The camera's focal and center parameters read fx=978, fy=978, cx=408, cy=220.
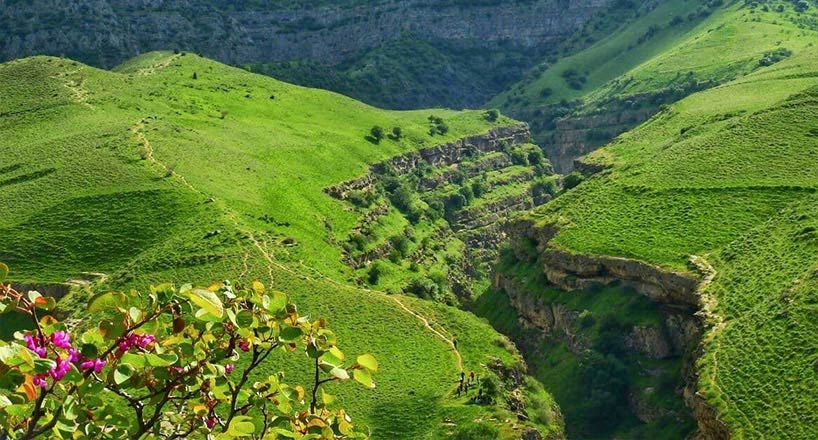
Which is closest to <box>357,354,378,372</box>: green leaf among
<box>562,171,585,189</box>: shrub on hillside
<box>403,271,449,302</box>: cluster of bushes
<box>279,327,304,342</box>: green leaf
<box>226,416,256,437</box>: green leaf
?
<box>279,327,304,342</box>: green leaf

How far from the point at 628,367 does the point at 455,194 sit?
74.2m

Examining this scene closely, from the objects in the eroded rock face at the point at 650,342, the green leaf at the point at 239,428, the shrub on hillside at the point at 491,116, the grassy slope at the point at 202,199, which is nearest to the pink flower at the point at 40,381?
the green leaf at the point at 239,428

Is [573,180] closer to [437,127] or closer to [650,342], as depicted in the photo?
[650,342]

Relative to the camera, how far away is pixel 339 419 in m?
15.2

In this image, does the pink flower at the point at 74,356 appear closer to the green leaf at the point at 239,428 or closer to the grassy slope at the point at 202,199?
the green leaf at the point at 239,428

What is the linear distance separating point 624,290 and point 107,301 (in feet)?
255

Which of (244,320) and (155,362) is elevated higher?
(155,362)

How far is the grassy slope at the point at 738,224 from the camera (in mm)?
61906

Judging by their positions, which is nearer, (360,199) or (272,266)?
(272,266)

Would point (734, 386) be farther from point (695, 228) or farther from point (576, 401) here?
point (695, 228)

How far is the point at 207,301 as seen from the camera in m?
11.4

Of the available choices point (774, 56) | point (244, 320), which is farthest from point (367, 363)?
point (774, 56)

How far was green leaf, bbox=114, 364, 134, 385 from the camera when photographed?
37.8ft

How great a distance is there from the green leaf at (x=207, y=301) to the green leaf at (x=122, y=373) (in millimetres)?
1204
